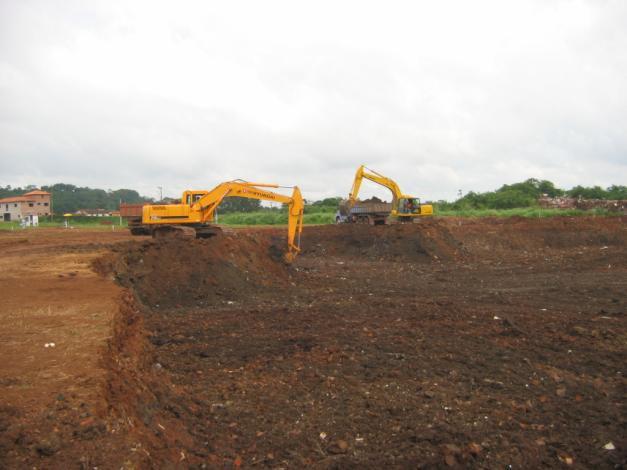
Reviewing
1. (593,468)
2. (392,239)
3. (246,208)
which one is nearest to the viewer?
(593,468)

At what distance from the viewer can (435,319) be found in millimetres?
10516

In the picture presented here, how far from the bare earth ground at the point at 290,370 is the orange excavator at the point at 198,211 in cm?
250

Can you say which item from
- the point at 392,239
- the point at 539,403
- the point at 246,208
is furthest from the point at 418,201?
the point at 246,208

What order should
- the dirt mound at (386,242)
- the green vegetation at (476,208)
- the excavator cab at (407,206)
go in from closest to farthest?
the dirt mound at (386,242), the excavator cab at (407,206), the green vegetation at (476,208)

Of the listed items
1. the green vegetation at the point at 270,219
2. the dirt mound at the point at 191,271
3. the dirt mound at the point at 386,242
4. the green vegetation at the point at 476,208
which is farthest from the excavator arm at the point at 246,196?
the green vegetation at the point at 270,219

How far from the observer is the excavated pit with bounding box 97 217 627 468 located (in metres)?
5.33

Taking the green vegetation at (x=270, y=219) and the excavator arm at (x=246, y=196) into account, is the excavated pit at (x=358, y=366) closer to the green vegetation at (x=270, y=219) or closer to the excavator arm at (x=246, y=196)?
the excavator arm at (x=246, y=196)

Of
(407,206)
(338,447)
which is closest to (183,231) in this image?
(338,447)

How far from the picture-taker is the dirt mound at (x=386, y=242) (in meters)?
24.5

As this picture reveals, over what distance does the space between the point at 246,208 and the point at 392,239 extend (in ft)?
184

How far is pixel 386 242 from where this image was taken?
25.9 meters

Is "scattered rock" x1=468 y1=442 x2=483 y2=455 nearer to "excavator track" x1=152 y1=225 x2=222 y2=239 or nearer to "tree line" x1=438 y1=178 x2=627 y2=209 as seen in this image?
"excavator track" x1=152 y1=225 x2=222 y2=239

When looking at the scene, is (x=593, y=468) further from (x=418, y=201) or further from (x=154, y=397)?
(x=418, y=201)

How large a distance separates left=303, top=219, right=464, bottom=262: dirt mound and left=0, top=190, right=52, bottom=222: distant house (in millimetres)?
58437
